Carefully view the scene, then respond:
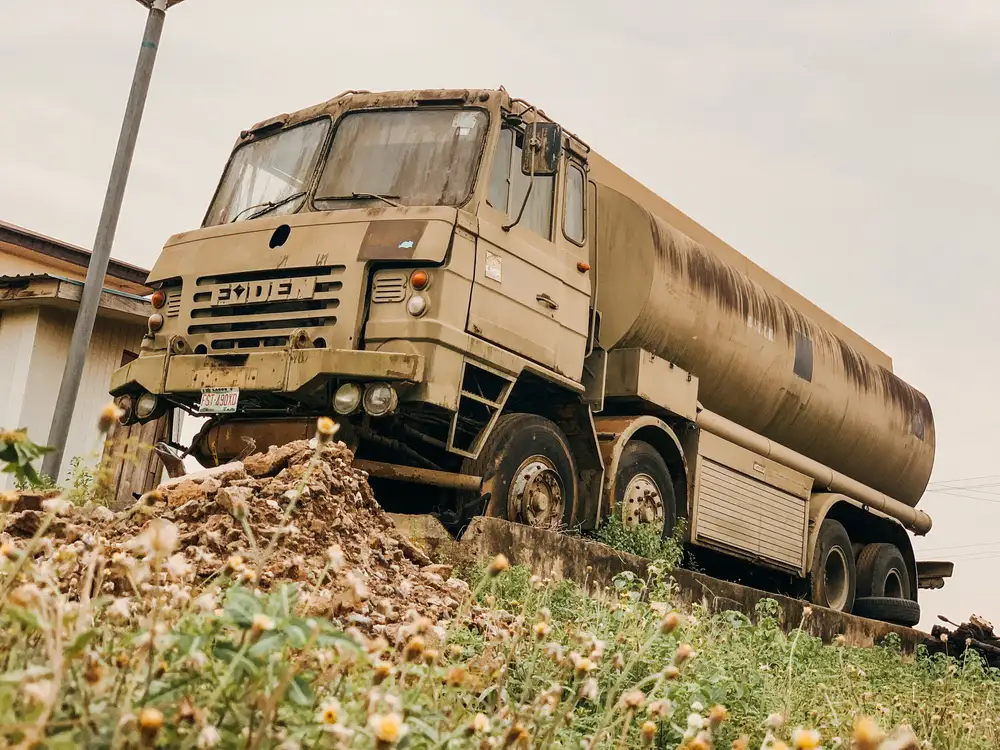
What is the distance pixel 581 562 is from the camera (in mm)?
7355

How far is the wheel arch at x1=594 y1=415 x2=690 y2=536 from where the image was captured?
851 cm

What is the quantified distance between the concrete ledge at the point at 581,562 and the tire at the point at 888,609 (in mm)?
2680

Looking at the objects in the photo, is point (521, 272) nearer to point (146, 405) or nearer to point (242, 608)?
point (146, 405)

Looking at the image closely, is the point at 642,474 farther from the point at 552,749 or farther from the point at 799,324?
the point at 552,749

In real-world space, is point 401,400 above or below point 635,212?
below

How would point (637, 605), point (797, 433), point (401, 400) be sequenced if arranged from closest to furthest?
point (637, 605)
point (401, 400)
point (797, 433)

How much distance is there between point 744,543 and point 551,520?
309 cm

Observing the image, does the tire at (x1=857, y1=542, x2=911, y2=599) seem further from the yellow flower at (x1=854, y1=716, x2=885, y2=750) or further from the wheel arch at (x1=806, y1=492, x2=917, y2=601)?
the yellow flower at (x1=854, y1=716, x2=885, y2=750)

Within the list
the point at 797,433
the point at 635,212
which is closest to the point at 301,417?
the point at 635,212

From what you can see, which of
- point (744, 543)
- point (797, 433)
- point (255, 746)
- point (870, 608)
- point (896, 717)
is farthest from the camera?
point (870, 608)

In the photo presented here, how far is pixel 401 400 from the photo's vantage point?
22.5 ft

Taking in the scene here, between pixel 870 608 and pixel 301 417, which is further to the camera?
pixel 870 608

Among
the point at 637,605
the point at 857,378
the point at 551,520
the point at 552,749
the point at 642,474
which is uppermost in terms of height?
the point at 857,378

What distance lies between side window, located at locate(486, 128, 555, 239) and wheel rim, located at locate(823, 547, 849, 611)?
6029mm
